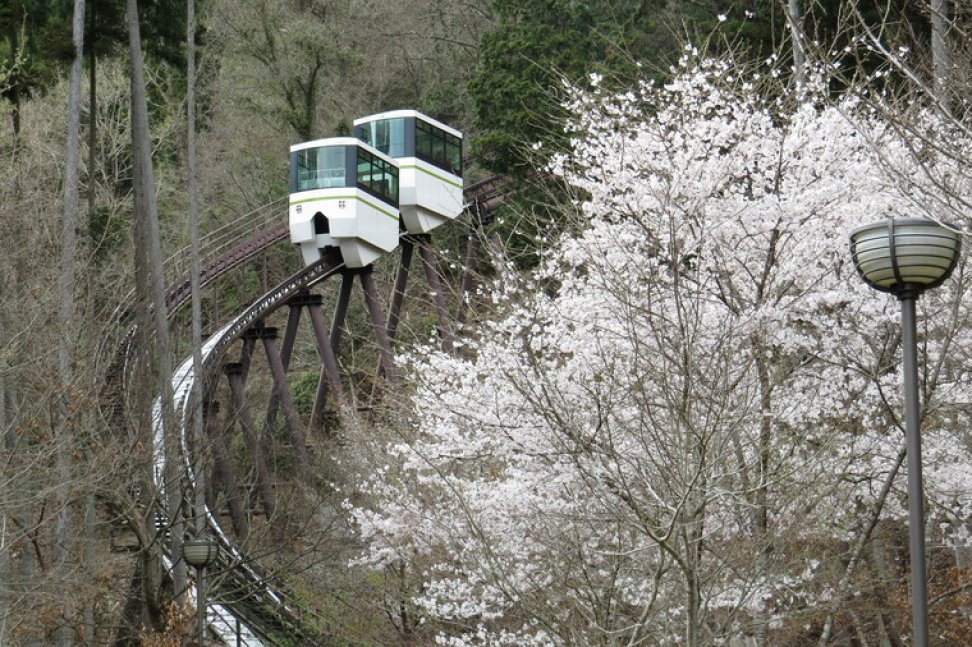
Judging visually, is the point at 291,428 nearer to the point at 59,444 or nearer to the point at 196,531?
the point at 196,531

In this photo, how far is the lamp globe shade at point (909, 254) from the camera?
6438 mm

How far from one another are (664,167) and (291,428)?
46.3 ft

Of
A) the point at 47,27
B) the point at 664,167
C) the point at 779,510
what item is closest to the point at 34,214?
the point at 47,27

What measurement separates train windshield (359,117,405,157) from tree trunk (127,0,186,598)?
1204 cm

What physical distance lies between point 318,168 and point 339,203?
98 centimetres

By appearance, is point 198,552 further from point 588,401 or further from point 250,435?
point 250,435

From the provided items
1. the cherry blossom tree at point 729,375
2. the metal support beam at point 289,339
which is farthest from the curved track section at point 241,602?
the metal support beam at point 289,339

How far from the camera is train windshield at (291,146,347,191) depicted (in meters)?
30.5

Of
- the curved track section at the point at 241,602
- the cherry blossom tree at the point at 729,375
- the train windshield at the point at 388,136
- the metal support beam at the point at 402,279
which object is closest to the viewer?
the cherry blossom tree at the point at 729,375

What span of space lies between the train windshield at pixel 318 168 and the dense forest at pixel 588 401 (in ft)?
8.05

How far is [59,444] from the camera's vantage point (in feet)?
52.0

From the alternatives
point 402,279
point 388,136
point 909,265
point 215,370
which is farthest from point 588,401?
point 388,136

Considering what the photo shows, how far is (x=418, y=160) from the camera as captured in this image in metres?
33.3

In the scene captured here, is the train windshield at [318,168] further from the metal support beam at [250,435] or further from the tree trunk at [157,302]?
the tree trunk at [157,302]
